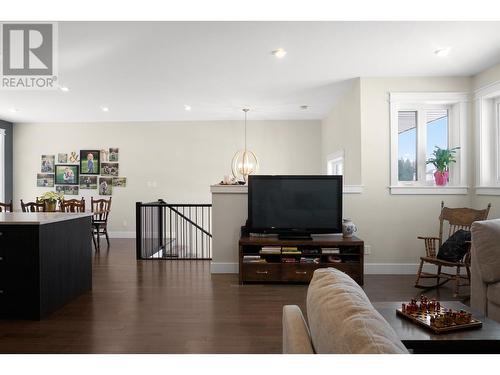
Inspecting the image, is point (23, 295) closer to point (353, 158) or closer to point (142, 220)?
point (142, 220)

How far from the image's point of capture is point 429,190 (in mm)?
4633

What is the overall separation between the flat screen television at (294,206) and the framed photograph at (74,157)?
5572mm

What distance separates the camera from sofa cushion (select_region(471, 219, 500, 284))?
8.54ft

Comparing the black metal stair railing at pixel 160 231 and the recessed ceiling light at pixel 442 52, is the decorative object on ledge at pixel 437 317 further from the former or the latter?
the black metal stair railing at pixel 160 231

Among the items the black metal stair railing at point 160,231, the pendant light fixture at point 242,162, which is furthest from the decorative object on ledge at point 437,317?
the pendant light fixture at point 242,162

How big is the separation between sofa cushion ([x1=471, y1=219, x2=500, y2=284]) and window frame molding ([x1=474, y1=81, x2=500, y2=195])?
194cm

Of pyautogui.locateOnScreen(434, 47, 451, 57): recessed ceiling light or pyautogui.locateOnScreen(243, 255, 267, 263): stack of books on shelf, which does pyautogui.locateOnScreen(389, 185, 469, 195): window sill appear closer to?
pyautogui.locateOnScreen(434, 47, 451, 57): recessed ceiling light

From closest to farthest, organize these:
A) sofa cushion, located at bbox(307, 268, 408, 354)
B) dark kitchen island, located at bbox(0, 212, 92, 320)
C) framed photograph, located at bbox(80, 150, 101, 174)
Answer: sofa cushion, located at bbox(307, 268, 408, 354)
dark kitchen island, located at bbox(0, 212, 92, 320)
framed photograph, located at bbox(80, 150, 101, 174)

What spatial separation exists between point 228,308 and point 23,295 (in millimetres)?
1752

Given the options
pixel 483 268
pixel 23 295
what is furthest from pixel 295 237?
pixel 23 295

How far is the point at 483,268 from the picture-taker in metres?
2.65

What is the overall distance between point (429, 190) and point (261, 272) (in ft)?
8.08

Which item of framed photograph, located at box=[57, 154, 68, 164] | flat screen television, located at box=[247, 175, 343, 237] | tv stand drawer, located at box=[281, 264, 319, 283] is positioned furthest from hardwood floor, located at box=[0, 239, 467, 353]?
framed photograph, located at box=[57, 154, 68, 164]

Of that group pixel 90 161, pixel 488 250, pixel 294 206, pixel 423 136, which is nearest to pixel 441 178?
pixel 423 136
